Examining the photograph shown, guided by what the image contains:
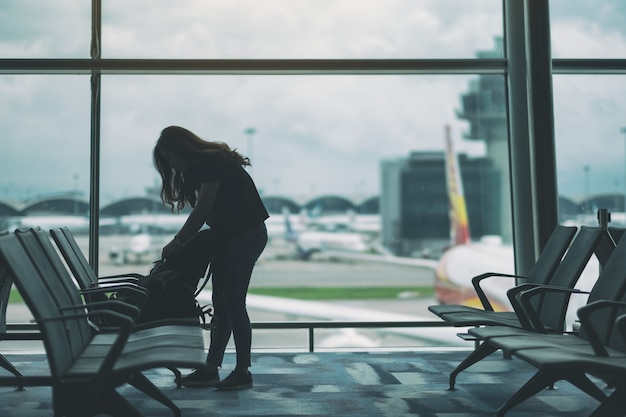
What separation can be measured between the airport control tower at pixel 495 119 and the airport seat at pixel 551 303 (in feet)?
5.78

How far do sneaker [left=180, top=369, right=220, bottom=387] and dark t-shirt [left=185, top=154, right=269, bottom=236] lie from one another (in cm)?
77

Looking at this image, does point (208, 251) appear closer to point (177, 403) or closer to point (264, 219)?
point (264, 219)

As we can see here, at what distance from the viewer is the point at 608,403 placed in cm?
253

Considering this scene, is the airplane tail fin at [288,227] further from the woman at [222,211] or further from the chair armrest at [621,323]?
the chair armrest at [621,323]

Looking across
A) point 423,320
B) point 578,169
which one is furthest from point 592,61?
point 423,320

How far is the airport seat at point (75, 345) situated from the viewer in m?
2.15

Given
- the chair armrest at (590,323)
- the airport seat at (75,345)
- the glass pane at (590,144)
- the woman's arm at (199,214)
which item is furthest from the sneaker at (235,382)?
the glass pane at (590,144)

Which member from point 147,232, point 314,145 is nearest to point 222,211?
point 147,232

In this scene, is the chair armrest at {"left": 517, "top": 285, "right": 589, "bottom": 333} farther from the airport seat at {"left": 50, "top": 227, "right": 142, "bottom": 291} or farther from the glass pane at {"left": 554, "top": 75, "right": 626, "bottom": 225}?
the glass pane at {"left": 554, "top": 75, "right": 626, "bottom": 225}

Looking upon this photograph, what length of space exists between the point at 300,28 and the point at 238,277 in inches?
96.1

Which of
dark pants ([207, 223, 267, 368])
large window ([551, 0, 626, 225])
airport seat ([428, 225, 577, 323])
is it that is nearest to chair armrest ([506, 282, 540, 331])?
airport seat ([428, 225, 577, 323])

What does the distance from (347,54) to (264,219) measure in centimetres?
204

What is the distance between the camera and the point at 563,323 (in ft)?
11.1

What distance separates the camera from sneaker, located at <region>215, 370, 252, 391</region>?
3.58m
